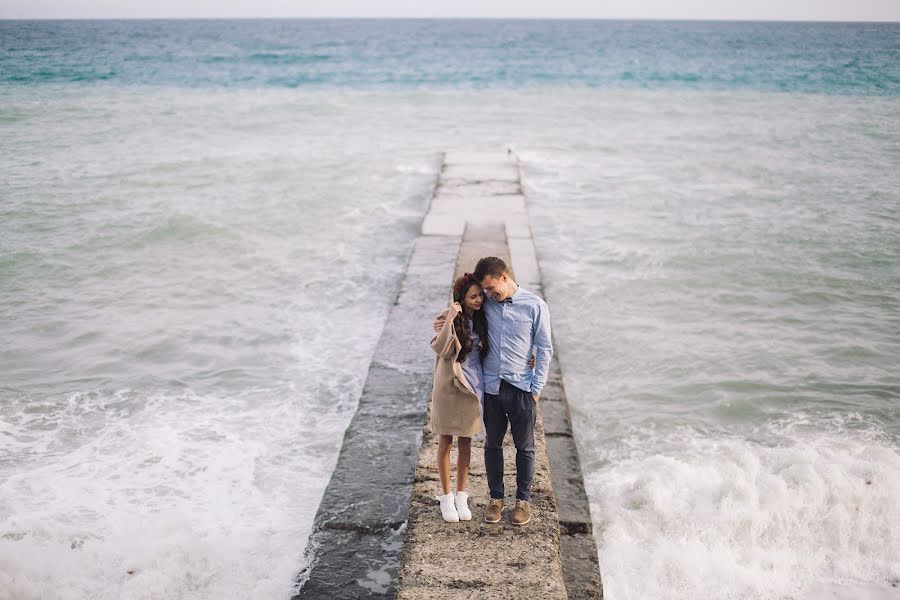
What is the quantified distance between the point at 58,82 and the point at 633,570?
32.4 meters

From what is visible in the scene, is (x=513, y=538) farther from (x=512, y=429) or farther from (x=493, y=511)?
(x=512, y=429)

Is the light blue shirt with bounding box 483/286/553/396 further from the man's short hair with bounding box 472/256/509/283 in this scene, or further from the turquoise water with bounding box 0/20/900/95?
the turquoise water with bounding box 0/20/900/95

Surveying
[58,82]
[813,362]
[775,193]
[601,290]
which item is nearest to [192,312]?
[601,290]

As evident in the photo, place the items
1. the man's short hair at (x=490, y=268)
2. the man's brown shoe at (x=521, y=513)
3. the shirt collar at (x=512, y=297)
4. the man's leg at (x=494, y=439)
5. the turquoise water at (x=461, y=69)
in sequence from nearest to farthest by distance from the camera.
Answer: the man's short hair at (x=490, y=268), the shirt collar at (x=512, y=297), the man's leg at (x=494, y=439), the man's brown shoe at (x=521, y=513), the turquoise water at (x=461, y=69)

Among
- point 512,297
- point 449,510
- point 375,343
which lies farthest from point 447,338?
point 375,343

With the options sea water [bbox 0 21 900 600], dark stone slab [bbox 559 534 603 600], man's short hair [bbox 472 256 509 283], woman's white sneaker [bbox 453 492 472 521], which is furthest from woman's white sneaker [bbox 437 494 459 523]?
man's short hair [bbox 472 256 509 283]

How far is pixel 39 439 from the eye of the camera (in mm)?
5188

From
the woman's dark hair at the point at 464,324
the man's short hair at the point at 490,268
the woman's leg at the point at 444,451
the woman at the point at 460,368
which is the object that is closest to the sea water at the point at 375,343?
Result: the woman's leg at the point at 444,451

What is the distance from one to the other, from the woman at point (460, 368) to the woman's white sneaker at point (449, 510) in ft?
0.64

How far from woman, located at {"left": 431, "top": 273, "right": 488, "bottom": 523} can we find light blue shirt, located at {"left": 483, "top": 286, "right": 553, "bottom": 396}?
6cm

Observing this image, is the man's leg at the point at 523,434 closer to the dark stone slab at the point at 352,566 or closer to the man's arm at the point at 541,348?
the man's arm at the point at 541,348

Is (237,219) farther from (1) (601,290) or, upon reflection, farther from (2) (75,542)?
(2) (75,542)

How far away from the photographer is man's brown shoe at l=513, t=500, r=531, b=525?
3.43m

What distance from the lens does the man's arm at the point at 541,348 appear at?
3.21m
